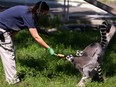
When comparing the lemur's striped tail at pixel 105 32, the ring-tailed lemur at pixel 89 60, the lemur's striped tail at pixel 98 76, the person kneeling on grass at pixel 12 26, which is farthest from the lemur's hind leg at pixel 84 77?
the person kneeling on grass at pixel 12 26

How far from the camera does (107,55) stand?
879cm

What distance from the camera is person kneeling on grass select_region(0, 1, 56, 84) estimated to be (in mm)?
6227

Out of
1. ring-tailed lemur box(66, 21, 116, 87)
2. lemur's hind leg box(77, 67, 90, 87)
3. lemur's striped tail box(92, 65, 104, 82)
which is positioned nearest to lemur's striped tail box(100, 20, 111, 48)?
ring-tailed lemur box(66, 21, 116, 87)

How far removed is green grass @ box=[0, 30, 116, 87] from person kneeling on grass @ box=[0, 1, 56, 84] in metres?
0.28

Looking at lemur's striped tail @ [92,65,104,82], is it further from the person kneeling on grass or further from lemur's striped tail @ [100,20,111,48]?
the person kneeling on grass

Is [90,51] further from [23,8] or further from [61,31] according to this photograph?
[61,31]

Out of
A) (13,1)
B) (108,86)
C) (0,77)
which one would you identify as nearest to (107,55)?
(108,86)

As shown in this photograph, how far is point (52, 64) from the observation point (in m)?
7.67

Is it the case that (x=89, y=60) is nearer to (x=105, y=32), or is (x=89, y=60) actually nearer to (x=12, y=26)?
(x=105, y=32)

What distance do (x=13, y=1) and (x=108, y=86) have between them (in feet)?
44.2

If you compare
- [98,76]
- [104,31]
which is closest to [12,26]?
[104,31]

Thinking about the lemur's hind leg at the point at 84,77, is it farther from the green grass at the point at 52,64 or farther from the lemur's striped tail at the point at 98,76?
the lemur's striped tail at the point at 98,76

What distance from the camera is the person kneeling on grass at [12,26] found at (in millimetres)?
6227

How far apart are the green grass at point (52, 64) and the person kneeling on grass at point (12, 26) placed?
281mm
